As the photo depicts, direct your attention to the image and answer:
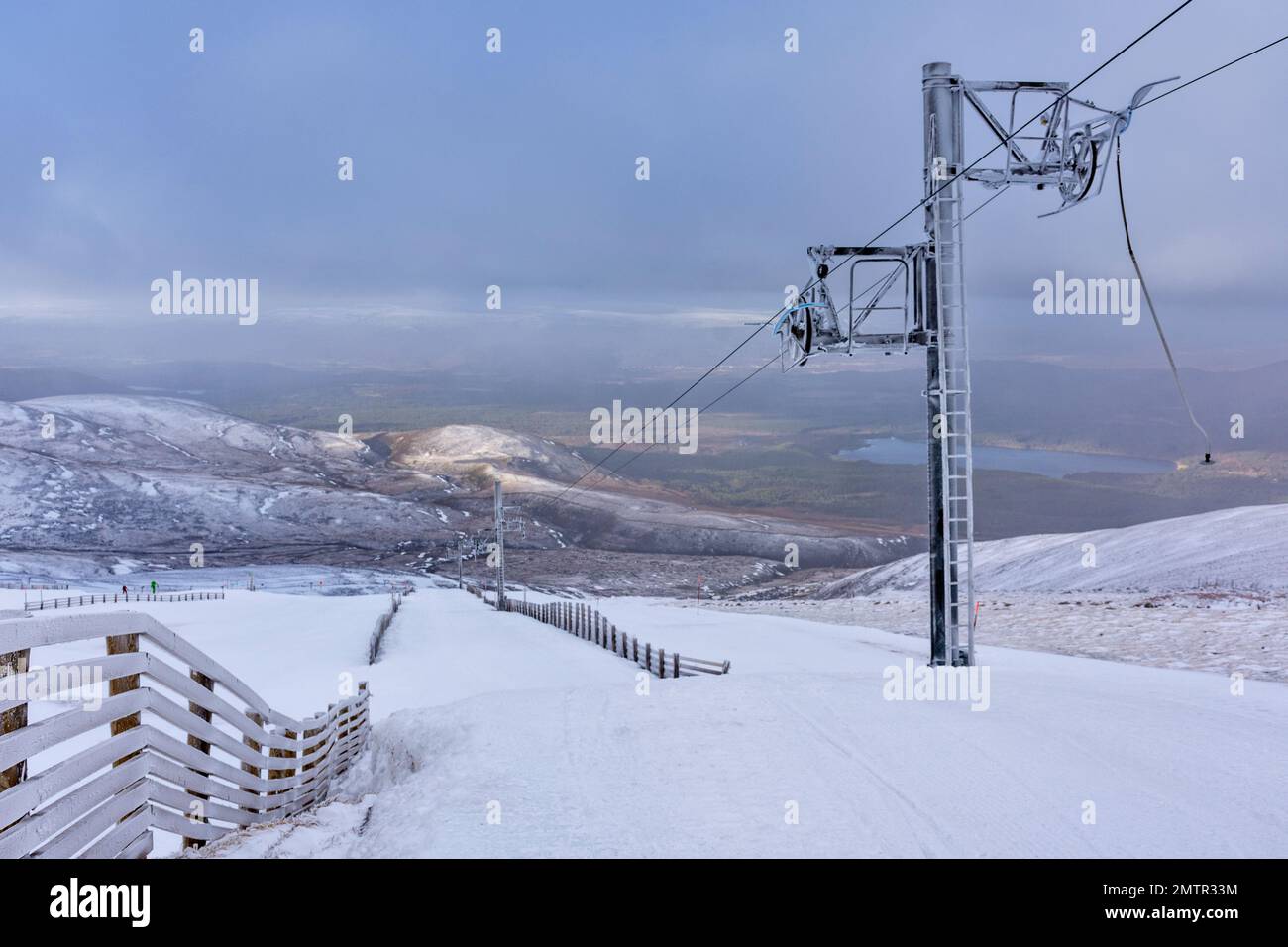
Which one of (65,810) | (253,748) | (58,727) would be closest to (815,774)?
(253,748)

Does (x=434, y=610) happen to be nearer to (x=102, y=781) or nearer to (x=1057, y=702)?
(x=1057, y=702)

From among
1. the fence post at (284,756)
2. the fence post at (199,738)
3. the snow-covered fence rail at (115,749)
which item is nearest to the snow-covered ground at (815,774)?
the fence post at (199,738)

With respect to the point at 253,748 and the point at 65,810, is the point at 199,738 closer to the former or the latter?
the point at 253,748

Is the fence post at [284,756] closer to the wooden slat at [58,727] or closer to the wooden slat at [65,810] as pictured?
the wooden slat at [65,810]

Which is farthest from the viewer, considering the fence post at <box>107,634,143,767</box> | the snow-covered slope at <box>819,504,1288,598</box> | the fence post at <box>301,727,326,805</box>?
the snow-covered slope at <box>819,504,1288,598</box>

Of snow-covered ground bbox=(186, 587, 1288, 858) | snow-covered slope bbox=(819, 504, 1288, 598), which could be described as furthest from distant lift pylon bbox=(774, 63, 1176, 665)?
snow-covered slope bbox=(819, 504, 1288, 598)

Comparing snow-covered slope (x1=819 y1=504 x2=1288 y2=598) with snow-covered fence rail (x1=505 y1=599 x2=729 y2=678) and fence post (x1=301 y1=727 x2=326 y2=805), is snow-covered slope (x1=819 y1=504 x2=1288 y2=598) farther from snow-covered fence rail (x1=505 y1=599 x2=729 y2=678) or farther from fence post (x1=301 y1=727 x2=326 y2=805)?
fence post (x1=301 y1=727 x2=326 y2=805)
